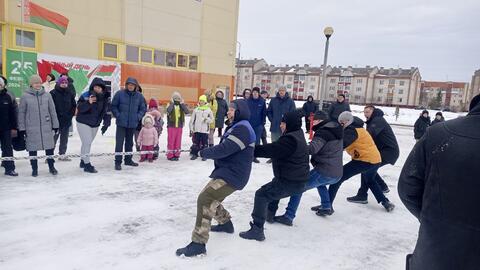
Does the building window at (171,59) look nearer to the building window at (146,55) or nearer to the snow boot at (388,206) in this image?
the building window at (146,55)

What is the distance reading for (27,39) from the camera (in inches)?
623

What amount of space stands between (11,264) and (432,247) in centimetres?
373

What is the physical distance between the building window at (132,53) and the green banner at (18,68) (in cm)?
489

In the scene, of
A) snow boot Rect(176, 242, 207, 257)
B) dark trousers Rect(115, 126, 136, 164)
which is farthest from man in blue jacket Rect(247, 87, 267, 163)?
snow boot Rect(176, 242, 207, 257)

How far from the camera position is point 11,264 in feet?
11.7

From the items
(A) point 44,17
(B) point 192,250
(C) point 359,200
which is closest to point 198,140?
(C) point 359,200

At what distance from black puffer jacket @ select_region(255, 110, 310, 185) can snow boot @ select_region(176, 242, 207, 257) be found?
1261mm

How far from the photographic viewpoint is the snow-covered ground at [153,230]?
3.87m

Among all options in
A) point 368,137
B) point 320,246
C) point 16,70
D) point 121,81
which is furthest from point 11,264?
point 121,81

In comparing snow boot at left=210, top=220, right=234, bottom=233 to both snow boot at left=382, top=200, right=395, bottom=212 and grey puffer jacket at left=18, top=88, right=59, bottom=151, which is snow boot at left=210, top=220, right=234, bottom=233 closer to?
snow boot at left=382, top=200, right=395, bottom=212

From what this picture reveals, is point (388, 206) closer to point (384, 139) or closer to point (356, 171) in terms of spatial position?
point (356, 171)

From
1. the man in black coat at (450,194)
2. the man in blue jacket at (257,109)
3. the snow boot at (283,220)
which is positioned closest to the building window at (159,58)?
the man in blue jacket at (257,109)

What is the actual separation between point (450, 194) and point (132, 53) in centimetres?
1997

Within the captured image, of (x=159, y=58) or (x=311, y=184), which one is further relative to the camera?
(x=159, y=58)
